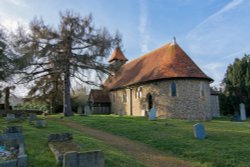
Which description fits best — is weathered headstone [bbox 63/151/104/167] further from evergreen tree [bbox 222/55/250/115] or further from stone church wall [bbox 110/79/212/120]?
evergreen tree [bbox 222/55/250/115]

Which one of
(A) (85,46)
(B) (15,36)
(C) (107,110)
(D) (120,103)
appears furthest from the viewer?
(C) (107,110)

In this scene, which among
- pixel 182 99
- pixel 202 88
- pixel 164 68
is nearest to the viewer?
pixel 182 99

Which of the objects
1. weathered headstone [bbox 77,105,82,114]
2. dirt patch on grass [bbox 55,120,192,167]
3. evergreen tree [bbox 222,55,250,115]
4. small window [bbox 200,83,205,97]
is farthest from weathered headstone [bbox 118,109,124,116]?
dirt patch on grass [bbox 55,120,192,167]

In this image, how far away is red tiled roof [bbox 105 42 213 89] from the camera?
25516mm

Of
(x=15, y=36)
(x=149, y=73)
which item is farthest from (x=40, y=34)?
(x=149, y=73)

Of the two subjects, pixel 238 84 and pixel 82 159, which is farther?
pixel 238 84

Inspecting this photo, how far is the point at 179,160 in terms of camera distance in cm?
917

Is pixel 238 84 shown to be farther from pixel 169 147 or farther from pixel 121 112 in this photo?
pixel 169 147

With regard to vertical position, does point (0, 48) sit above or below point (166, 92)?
above

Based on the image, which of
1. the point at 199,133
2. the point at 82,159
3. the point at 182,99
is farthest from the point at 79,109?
the point at 82,159

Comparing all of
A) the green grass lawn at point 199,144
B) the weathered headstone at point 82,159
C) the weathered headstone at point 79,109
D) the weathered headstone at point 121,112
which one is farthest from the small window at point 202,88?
the weathered headstone at point 82,159

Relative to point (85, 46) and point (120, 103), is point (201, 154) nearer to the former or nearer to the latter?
Result: point (85, 46)

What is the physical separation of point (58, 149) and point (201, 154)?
204 inches

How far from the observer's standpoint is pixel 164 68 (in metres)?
26.5
